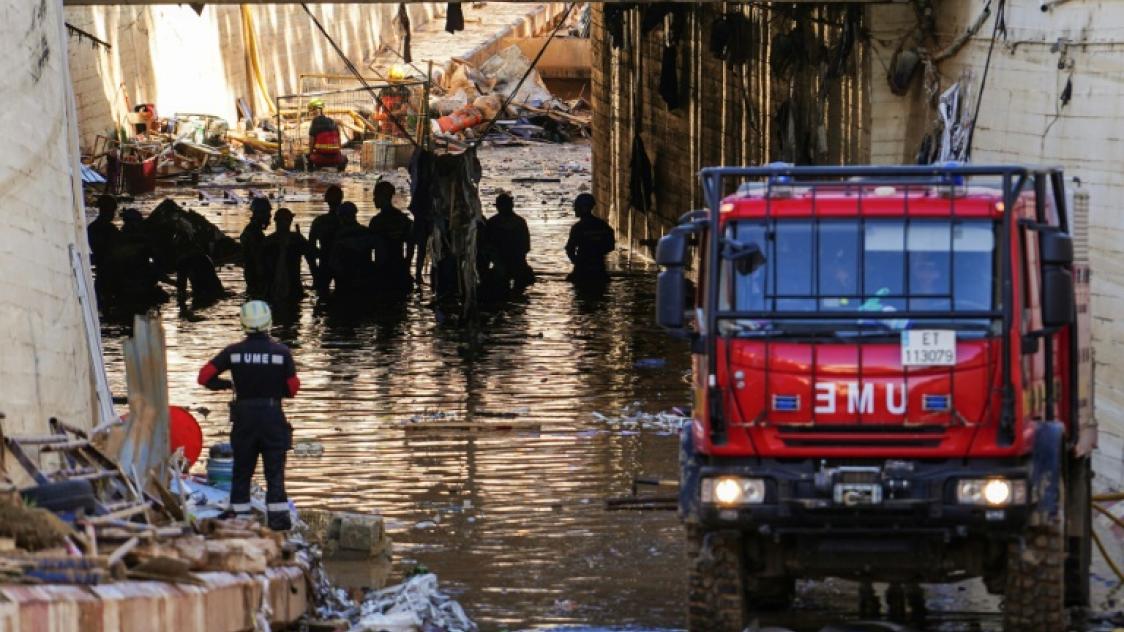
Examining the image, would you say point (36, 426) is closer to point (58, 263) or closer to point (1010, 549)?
point (58, 263)

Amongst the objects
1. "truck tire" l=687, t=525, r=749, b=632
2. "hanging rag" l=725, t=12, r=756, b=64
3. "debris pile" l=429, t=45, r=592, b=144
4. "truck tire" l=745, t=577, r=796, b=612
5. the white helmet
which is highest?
"hanging rag" l=725, t=12, r=756, b=64

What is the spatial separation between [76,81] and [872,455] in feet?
110

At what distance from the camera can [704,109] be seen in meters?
27.4

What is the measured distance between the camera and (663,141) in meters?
29.9

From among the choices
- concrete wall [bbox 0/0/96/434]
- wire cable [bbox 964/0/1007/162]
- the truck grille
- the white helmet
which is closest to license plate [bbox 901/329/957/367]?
the truck grille

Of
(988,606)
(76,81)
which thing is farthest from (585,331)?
(76,81)

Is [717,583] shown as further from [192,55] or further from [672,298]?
[192,55]

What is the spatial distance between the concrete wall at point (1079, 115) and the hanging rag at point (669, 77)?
940 cm

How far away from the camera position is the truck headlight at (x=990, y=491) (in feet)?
31.1

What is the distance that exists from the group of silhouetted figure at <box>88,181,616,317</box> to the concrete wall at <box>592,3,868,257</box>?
220cm

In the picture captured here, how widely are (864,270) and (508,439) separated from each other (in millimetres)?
7382

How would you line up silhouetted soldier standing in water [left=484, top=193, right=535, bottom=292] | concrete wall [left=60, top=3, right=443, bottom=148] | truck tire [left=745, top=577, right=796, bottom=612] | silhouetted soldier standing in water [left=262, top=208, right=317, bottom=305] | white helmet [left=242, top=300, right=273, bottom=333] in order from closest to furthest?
truck tire [left=745, top=577, right=796, bottom=612], white helmet [left=242, top=300, right=273, bottom=333], silhouetted soldier standing in water [left=484, top=193, right=535, bottom=292], silhouetted soldier standing in water [left=262, top=208, right=317, bottom=305], concrete wall [left=60, top=3, right=443, bottom=148]

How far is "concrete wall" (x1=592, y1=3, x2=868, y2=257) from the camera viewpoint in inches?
838

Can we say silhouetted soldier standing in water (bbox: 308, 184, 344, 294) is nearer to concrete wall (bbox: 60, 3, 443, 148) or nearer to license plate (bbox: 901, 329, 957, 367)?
concrete wall (bbox: 60, 3, 443, 148)
